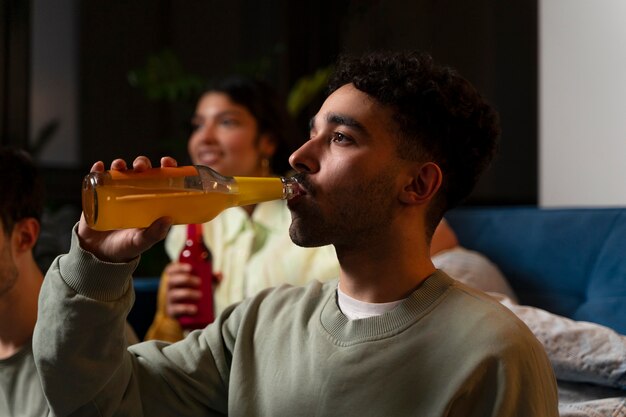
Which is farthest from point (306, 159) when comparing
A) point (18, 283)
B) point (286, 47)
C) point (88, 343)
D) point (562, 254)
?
point (286, 47)

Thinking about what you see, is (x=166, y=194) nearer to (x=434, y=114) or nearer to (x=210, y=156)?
(x=434, y=114)

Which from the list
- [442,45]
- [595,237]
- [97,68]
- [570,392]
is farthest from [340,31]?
[570,392]

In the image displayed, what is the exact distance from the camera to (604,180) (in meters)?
2.39

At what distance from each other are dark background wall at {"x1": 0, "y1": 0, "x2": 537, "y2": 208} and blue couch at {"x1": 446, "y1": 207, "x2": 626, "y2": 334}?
3.17ft

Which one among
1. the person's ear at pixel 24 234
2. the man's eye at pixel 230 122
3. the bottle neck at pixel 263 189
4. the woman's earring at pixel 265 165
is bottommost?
the person's ear at pixel 24 234

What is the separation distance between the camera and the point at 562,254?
2162 mm

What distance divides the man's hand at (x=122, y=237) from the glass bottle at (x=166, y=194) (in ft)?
0.05

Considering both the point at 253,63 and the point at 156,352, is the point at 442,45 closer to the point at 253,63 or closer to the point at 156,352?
the point at 253,63

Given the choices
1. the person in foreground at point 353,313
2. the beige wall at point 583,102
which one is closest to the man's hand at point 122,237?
the person in foreground at point 353,313

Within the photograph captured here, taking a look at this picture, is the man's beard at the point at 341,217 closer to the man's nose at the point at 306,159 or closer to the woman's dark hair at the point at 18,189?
the man's nose at the point at 306,159

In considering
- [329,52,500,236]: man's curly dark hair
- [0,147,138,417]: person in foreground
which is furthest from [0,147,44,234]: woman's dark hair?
[329,52,500,236]: man's curly dark hair

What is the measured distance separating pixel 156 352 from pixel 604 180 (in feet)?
4.95

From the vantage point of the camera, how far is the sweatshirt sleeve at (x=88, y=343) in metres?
1.12

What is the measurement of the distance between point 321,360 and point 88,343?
309mm
